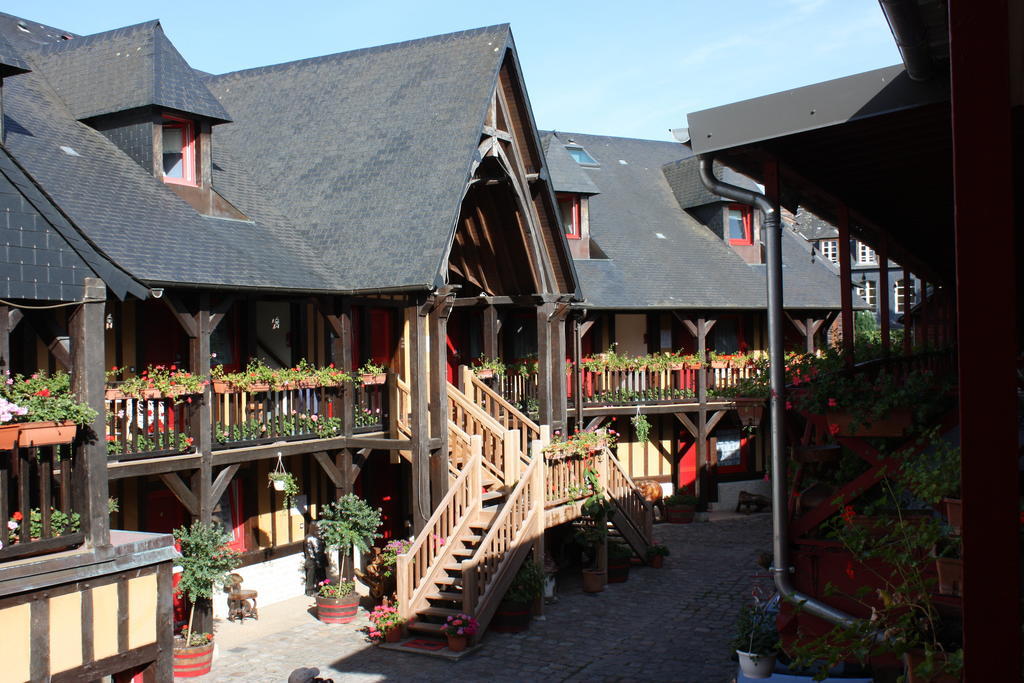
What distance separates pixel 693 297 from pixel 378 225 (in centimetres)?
1026

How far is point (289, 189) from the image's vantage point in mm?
18547

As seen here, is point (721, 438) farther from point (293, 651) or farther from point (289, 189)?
point (293, 651)

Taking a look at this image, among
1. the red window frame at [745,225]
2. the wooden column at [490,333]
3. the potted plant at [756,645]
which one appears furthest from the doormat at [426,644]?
the red window frame at [745,225]

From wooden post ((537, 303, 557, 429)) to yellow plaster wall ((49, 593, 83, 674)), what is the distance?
36.1 ft

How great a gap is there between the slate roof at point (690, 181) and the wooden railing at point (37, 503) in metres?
22.6

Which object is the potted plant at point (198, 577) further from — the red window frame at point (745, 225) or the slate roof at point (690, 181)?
the slate roof at point (690, 181)

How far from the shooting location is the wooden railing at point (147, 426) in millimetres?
12938

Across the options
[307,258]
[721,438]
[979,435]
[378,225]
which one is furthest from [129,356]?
[721,438]

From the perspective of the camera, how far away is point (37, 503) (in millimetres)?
8617

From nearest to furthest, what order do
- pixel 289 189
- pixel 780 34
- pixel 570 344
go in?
pixel 780 34 < pixel 289 189 < pixel 570 344

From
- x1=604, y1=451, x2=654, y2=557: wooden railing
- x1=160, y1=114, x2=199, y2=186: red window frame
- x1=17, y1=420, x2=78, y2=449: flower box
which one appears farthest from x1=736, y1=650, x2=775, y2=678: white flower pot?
x1=160, y1=114, x2=199, y2=186: red window frame

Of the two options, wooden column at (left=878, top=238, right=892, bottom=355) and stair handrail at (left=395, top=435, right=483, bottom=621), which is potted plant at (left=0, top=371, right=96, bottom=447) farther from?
wooden column at (left=878, top=238, right=892, bottom=355)

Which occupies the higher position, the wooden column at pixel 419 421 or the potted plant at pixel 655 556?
the wooden column at pixel 419 421

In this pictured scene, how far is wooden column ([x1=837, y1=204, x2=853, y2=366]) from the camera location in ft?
28.1
